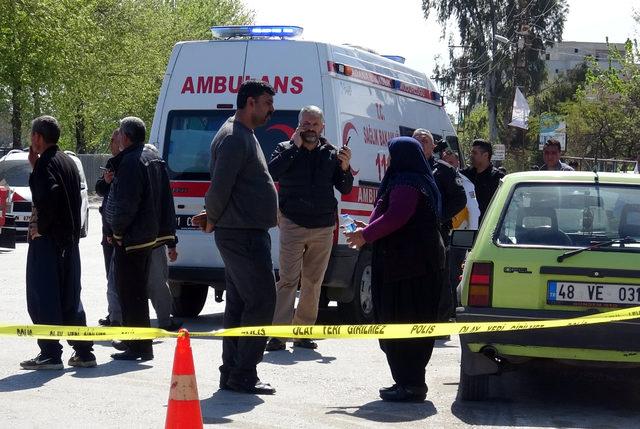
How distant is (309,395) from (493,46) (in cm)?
4879

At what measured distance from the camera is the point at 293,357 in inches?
386

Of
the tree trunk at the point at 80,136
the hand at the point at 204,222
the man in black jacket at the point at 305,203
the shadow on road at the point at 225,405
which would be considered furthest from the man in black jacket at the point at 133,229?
the tree trunk at the point at 80,136

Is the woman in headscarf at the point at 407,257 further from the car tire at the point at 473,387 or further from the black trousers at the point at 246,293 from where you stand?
the black trousers at the point at 246,293

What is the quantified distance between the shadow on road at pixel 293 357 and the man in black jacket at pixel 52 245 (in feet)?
4.98

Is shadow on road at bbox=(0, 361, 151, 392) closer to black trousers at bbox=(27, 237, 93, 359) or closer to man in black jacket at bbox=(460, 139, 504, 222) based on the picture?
black trousers at bbox=(27, 237, 93, 359)

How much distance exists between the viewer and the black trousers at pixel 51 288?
28.3 feet

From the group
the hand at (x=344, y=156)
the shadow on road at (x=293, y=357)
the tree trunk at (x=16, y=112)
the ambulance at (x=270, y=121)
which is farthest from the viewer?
the tree trunk at (x=16, y=112)

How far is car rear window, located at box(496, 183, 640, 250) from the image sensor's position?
25.3 ft

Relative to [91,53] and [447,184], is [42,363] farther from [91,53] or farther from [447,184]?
[91,53]

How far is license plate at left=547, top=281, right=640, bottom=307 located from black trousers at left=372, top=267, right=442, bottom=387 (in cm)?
86

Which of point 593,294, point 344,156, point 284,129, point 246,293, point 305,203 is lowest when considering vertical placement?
point 246,293

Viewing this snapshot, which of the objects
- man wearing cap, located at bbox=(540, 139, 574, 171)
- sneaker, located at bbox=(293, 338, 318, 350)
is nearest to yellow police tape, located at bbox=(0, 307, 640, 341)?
sneaker, located at bbox=(293, 338, 318, 350)

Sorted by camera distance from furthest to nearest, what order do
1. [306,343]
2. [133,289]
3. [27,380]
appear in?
[306,343] → [133,289] → [27,380]

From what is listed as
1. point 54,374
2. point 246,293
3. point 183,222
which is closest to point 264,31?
point 183,222
